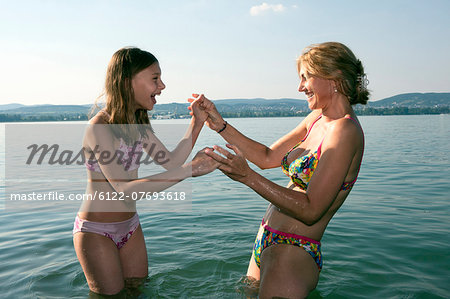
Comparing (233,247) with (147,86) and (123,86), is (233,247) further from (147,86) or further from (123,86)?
(123,86)

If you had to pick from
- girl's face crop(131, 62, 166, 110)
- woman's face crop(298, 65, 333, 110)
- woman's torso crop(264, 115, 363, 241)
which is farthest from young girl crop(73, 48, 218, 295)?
woman's face crop(298, 65, 333, 110)

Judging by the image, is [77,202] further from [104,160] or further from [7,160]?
[7,160]

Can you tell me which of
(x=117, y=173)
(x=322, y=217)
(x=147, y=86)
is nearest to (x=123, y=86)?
(x=147, y=86)

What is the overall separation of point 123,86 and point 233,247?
12.4 ft

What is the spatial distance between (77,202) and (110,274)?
7.18 m

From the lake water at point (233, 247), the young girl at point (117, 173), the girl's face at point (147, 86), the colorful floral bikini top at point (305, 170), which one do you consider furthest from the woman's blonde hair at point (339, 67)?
the lake water at point (233, 247)

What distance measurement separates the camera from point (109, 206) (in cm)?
377

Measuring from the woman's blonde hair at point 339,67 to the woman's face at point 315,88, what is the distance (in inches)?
2.5

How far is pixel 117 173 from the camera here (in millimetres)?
3443

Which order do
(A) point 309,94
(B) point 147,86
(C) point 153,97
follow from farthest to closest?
(C) point 153,97
(B) point 147,86
(A) point 309,94

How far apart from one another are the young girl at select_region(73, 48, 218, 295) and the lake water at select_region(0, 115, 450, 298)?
764mm

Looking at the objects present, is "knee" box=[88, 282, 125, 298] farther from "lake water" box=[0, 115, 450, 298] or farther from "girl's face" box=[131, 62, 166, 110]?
"girl's face" box=[131, 62, 166, 110]

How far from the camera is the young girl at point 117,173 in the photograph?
3418mm

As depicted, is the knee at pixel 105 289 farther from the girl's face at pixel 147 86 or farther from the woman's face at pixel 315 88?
the woman's face at pixel 315 88
